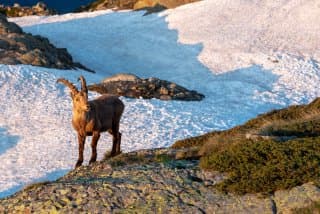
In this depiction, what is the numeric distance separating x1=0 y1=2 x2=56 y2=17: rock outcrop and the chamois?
8112cm

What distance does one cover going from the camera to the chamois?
699 inches

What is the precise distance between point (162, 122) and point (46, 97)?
789 centimetres

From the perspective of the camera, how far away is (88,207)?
10.2 meters

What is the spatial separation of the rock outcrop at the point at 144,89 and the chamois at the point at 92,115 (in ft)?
54.3

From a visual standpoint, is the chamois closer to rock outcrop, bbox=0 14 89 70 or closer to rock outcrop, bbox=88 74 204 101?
rock outcrop, bbox=88 74 204 101

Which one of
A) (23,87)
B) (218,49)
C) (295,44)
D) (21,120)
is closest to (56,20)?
(218,49)

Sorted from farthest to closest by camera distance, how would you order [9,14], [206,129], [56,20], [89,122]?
[9,14] → [56,20] → [206,129] → [89,122]

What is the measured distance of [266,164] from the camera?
10.6 m

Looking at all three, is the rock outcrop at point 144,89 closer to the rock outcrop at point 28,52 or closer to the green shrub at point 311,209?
the rock outcrop at point 28,52

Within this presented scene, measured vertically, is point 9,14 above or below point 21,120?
below

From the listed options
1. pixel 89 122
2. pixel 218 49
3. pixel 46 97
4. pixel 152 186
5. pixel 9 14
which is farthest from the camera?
pixel 9 14

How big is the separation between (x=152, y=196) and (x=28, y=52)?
36.4 metres

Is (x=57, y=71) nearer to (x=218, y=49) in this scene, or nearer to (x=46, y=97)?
(x=46, y=97)

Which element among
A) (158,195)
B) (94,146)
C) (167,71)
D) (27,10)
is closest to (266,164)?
(158,195)
